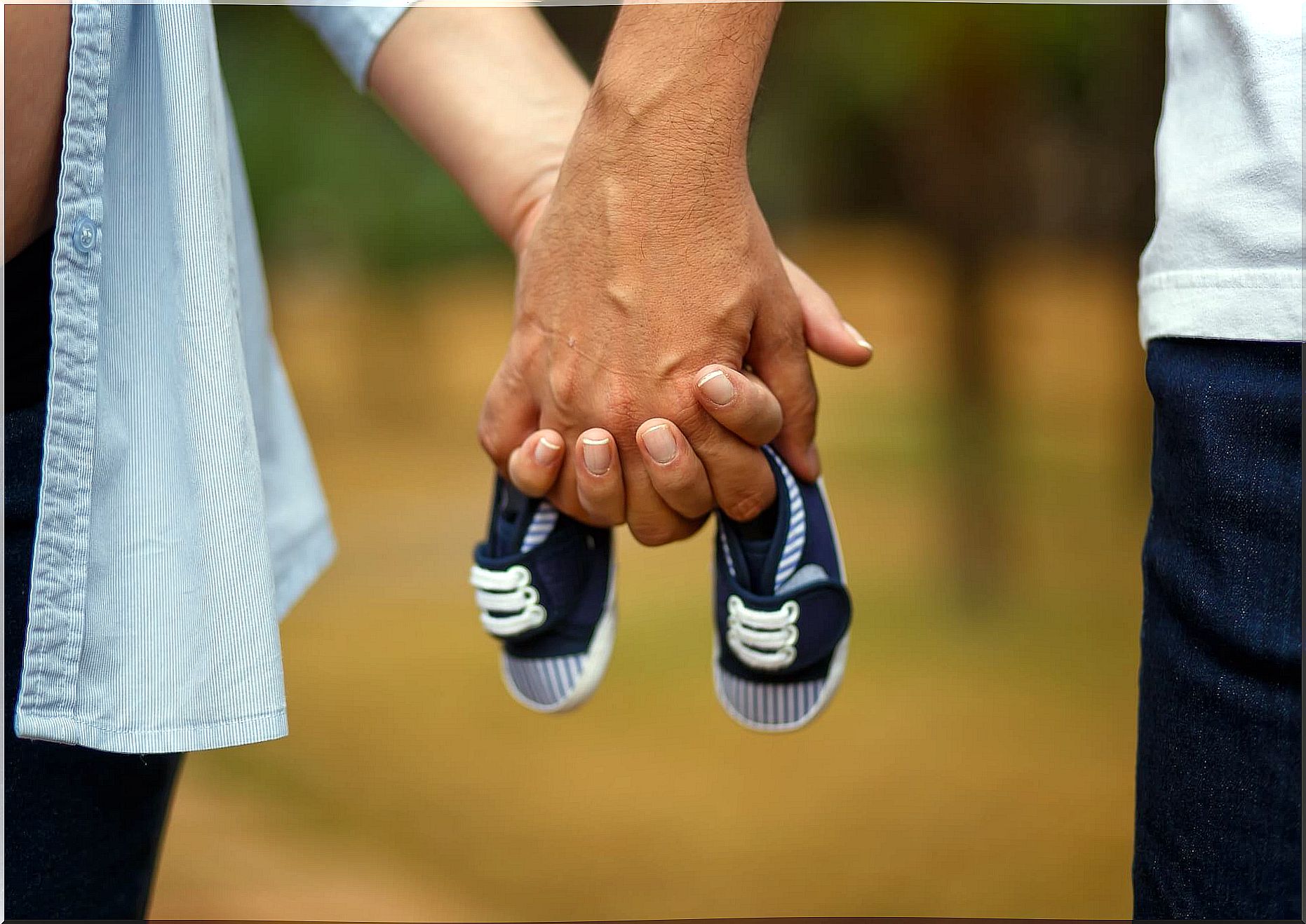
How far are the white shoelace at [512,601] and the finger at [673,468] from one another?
162 mm

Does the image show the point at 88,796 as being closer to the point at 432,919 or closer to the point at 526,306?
the point at 526,306

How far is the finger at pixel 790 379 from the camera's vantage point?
0.89m

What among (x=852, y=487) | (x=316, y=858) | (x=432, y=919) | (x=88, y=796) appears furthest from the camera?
(x=852, y=487)

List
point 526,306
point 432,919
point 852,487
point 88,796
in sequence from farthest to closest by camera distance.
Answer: point 852,487
point 432,919
point 526,306
point 88,796

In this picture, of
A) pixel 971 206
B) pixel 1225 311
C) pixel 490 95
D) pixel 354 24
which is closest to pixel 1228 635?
pixel 1225 311

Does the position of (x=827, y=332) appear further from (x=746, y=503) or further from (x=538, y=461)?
(x=538, y=461)

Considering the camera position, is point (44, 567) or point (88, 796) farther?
point (88, 796)

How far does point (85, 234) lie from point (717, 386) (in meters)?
0.43

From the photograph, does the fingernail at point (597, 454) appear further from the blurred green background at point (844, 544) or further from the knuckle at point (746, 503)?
the blurred green background at point (844, 544)

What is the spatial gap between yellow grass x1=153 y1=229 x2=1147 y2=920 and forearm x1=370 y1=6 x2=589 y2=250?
4.79 feet

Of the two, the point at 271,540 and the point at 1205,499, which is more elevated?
the point at 1205,499

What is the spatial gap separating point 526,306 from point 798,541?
0.31 m

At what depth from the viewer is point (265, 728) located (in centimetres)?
69

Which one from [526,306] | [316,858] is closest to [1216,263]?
[526,306]
